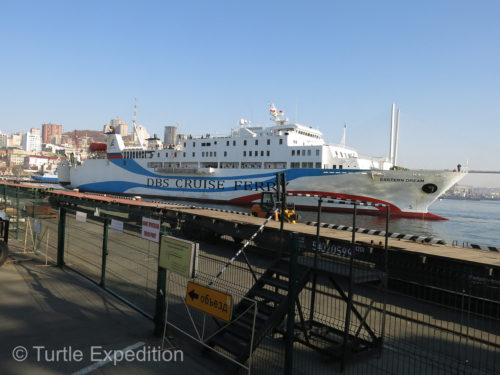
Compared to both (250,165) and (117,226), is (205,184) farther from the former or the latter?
(117,226)

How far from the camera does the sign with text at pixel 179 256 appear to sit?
509 centimetres

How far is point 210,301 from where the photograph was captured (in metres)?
4.71

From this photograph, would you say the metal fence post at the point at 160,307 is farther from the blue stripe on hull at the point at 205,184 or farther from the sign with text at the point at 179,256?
the blue stripe on hull at the point at 205,184

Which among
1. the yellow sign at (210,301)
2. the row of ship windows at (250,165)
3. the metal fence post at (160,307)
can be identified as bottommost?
the metal fence post at (160,307)

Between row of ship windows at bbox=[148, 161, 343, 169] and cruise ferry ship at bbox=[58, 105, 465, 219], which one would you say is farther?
row of ship windows at bbox=[148, 161, 343, 169]

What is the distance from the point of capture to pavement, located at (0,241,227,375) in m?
4.44

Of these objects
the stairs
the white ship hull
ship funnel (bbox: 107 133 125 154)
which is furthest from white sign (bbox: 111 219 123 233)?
ship funnel (bbox: 107 133 125 154)

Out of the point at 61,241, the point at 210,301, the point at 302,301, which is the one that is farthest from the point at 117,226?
the point at 302,301

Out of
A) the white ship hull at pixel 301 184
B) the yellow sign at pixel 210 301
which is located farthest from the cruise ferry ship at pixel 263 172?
the yellow sign at pixel 210 301

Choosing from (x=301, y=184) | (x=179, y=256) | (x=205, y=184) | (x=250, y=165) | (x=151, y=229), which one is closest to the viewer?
(x=179, y=256)

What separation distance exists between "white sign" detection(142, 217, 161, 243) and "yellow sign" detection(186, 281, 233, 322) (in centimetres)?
142

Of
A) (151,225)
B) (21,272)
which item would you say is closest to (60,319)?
(151,225)

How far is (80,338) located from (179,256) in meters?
1.90

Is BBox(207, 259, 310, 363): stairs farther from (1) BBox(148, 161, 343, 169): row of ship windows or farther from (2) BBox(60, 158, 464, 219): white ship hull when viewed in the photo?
(1) BBox(148, 161, 343, 169): row of ship windows
